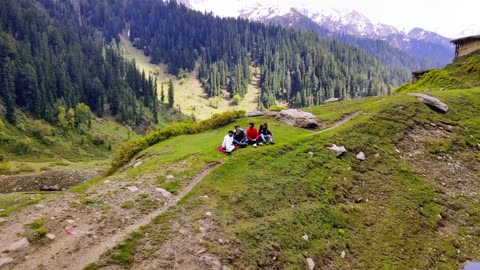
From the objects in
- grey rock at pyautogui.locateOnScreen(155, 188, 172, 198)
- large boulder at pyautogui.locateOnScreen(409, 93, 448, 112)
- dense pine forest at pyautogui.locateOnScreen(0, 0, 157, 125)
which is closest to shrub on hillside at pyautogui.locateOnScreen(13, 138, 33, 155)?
dense pine forest at pyautogui.locateOnScreen(0, 0, 157, 125)

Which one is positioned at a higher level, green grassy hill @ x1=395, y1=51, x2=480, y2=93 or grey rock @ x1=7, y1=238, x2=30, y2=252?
Result: green grassy hill @ x1=395, y1=51, x2=480, y2=93

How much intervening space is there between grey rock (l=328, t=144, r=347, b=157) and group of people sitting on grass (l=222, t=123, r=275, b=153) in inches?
194

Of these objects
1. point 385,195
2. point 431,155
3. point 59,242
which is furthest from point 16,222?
point 431,155

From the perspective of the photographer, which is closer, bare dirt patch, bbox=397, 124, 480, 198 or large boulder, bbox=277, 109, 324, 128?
bare dirt patch, bbox=397, 124, 480, 198

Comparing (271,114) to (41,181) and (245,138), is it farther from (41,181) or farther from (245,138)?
(41,181)

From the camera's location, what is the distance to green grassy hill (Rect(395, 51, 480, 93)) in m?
63.8

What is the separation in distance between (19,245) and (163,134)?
25.1 metres

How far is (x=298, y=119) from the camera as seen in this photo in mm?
40219

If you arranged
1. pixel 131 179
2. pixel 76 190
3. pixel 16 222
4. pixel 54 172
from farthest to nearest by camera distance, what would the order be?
pixel 54 172 → pixel 131 179 → pixel 76 190 → pixel 16 222

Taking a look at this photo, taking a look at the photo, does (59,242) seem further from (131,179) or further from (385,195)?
(385,195)

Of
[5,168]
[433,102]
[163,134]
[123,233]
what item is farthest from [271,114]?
[5,168]

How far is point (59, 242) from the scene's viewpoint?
18.5 m

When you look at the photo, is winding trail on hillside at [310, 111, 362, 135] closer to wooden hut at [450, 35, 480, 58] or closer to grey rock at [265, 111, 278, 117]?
grey rock at [265, 111, 278, 117]

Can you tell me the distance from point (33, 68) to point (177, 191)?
470 ft
